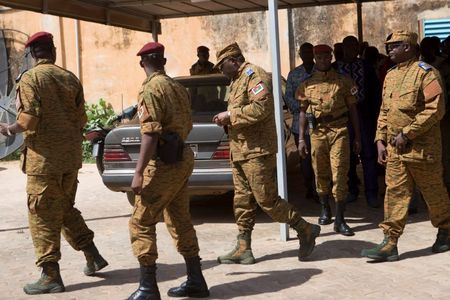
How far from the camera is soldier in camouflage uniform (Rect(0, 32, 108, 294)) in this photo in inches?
214

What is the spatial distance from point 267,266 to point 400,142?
1453 mm

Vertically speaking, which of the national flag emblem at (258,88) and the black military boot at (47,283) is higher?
the national flag emblem at (258,88)

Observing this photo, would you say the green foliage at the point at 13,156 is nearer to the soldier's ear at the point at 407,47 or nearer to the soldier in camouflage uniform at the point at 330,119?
the soldier in camouflage uniform at the point at 330,119

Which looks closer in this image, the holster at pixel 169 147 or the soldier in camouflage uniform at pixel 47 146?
the holster at pixel 169 147

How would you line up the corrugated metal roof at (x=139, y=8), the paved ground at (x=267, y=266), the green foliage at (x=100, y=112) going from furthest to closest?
the green foliage at (x=100, y=112) → the corrugated metal roof at (x=139, y=8) → the paved ground at (x=267, y=266)

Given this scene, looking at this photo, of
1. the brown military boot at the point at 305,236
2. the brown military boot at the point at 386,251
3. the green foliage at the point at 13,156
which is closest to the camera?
the brown military boot at the point at 386,251

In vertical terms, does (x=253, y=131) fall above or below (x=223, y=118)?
below

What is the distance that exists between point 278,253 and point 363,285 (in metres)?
1.24

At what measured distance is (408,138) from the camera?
5.89m

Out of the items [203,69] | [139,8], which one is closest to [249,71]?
[139,8]

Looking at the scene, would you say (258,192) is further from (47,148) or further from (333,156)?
(47,148)

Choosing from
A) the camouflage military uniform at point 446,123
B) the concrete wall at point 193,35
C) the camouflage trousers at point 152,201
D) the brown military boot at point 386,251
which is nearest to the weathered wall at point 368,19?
the concrete wall at point 193,35

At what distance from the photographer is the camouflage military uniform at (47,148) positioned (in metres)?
5.45

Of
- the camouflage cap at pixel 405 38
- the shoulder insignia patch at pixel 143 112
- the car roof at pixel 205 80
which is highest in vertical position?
the camouflage cap at pixel 405 38
